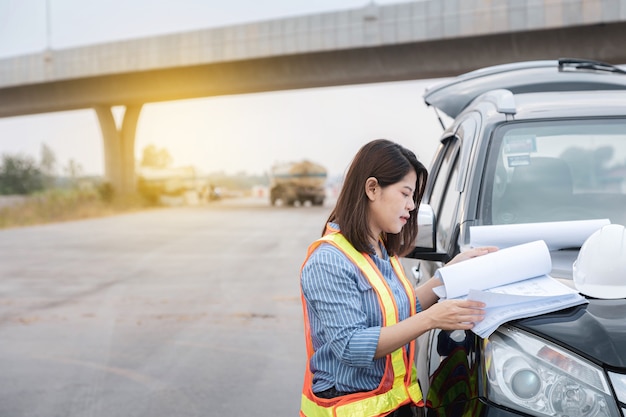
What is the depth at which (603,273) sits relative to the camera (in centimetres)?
238

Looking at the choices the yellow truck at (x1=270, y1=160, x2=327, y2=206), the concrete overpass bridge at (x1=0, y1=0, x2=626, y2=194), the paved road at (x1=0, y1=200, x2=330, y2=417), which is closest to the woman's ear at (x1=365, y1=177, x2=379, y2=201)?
the paved road at (x1=0, y1=200, x2=330, y2=417)

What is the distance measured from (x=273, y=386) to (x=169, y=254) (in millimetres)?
11649

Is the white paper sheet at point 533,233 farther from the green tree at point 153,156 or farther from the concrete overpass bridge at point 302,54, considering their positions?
the green tree at point 153,156

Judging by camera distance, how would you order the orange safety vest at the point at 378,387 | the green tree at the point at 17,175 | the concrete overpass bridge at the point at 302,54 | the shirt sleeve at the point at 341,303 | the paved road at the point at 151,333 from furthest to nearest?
the green tree at the point at 17,175 → the concrete overpass bridge at the point at 302,54 → the paved road at the point at 151,333 → the orange safety vest at the point at 378,387 → the shirt sleeve at the point at 341,303

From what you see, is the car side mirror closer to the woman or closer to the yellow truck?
the woman

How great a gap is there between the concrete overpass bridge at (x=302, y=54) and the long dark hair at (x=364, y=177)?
1129 inches

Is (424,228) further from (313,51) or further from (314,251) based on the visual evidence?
(313,51)

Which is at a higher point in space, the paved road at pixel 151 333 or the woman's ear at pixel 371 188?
the woman's ear at pixel 371 188

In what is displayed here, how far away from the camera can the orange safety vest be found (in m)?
2.54

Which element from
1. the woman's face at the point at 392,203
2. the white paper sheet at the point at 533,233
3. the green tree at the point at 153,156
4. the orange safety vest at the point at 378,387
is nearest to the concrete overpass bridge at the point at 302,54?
the white paper sheet at the point at 533,233

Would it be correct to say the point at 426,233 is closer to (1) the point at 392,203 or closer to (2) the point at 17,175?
(1) the point at 392,203

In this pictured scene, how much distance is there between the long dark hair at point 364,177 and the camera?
8.43 feet

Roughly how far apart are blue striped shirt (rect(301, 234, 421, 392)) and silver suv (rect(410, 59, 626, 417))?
0.32m

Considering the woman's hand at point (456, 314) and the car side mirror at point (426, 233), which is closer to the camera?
the woman's hand at point (456, 314)
